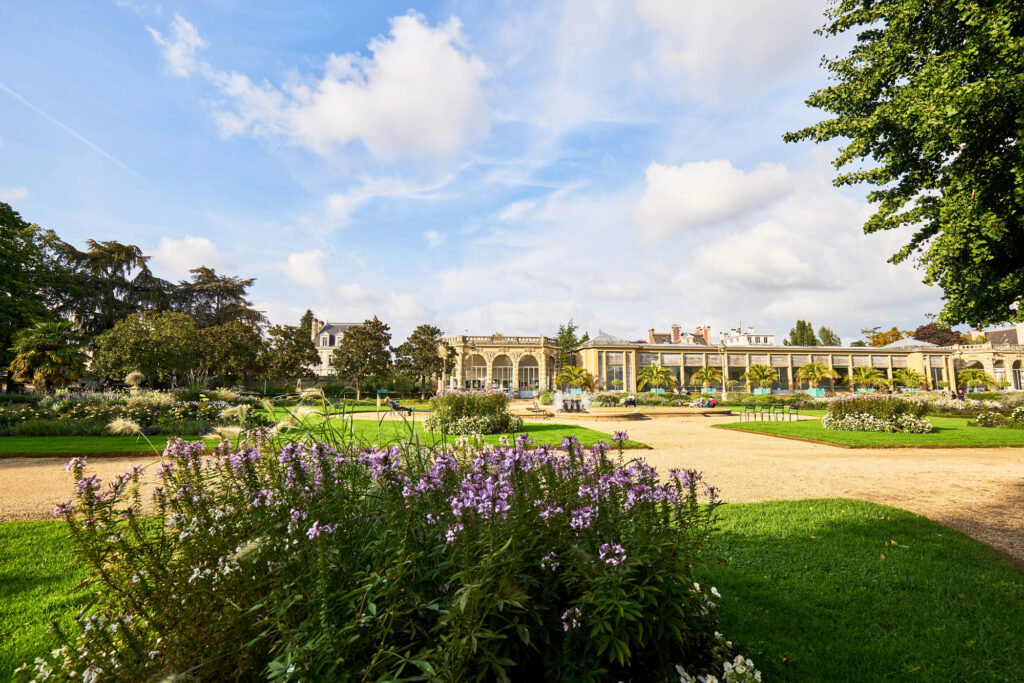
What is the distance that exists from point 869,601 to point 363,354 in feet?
119

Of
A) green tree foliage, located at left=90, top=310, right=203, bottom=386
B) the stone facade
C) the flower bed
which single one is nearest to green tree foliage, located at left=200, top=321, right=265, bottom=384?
green tree foliage, located at left=90, top=310, right=203, bottom=386

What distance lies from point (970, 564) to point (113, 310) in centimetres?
4928

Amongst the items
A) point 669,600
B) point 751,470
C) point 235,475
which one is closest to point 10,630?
point 235,475

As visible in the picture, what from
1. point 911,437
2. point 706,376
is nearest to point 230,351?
point 911,437

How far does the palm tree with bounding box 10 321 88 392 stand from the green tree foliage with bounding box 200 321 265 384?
9.61 m

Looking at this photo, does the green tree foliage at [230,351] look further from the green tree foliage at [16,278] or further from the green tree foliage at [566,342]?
the green tree foliage at [566,342]

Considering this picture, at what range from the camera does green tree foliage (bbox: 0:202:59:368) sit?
888 inches

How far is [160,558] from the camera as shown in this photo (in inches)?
87.8

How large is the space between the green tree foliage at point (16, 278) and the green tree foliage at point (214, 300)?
51.7 ft

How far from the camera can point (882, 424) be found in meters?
14.7

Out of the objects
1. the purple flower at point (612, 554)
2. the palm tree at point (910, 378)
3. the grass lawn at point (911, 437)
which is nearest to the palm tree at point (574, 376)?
the grass lawn at point (911, 437)

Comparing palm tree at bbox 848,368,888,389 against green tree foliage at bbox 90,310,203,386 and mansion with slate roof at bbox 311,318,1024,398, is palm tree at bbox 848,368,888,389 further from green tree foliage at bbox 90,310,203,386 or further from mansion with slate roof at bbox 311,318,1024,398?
green tree foliage at bbox 90,310,203,386

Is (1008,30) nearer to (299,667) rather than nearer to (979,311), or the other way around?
(979,311)

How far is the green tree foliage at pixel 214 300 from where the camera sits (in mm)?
43594
